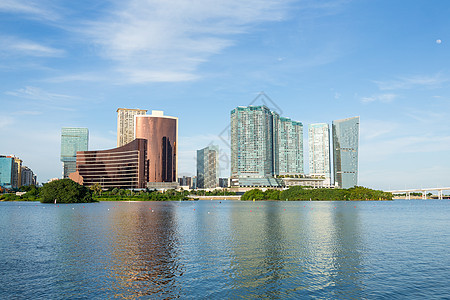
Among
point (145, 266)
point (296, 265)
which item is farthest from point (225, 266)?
point (145, 266)

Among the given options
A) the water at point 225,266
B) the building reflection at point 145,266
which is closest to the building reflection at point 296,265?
the water at point 225,266

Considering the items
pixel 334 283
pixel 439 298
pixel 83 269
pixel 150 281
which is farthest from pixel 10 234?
pixel 439 298

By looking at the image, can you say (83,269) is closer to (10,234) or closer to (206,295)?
(206,295)

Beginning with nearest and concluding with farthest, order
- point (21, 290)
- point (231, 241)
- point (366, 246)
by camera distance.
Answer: point (21, 290) → point (366, 246) → point (231, 241)

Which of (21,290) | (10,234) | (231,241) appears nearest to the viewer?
(21,290)

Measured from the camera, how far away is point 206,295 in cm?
3509

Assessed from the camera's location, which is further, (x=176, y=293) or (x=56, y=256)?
(x=56, y=256)

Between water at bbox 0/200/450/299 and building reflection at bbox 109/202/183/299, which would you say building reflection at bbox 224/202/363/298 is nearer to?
water at bbox 0/200/450/299

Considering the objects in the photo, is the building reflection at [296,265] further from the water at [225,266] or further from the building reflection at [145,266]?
the building reflection at [145,266]

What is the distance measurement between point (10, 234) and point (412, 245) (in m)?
80.9

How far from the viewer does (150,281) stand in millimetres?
40156

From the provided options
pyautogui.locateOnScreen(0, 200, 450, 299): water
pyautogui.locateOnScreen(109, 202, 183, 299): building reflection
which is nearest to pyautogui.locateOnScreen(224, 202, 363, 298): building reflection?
pyautogui.locateOnScreen(0, 200, 450, 299): water

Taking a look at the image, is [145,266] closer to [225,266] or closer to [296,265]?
[225,266]

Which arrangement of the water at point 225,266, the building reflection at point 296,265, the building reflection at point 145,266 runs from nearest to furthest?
the water at point 225,266 < the building reflection at point 145,266 < the building reflection at point 296,265
